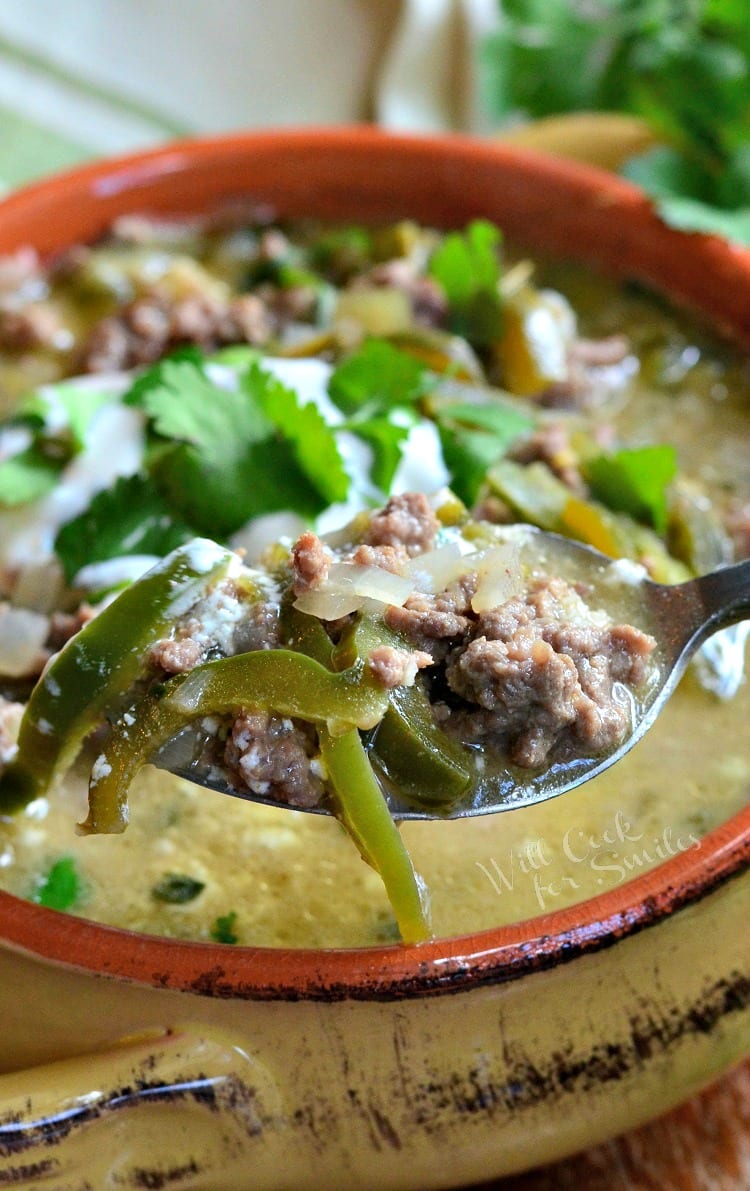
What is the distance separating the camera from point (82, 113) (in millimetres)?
3463

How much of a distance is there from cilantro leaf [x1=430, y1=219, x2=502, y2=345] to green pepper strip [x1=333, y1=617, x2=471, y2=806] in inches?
42.1

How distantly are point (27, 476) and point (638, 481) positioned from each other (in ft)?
2.91

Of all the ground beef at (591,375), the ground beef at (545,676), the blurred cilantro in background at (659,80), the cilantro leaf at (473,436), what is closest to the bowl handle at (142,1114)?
the ground beef at (545,676)

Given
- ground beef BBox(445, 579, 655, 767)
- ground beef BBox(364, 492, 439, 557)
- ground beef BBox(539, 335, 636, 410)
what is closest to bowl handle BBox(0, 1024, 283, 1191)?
ground beef BBox(445, 579, 655, 767)

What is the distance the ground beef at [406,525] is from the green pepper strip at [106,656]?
0.16 meters

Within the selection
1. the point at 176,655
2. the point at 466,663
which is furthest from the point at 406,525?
the point at 176,655

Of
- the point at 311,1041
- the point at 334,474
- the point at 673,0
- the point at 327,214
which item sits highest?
the point at 673,0

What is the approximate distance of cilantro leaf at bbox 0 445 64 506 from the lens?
5.91 ft

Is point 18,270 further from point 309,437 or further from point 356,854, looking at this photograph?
point 356,854

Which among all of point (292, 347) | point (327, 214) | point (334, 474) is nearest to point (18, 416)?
point (292, 347)

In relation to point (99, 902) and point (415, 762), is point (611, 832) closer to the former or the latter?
point (415, 762)

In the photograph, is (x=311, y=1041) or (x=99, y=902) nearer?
(x=311, y=1041)

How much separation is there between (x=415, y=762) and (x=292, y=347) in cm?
107

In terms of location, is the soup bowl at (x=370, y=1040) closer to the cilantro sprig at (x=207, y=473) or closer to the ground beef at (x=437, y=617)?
the ground beef at (x=437, y=617)
